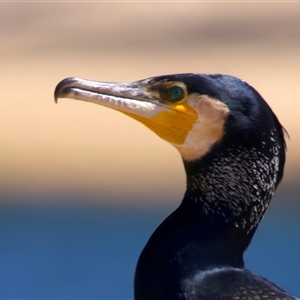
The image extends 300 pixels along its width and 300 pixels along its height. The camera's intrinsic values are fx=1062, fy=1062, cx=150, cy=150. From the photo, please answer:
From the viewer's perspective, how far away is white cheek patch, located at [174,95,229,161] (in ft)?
8.77

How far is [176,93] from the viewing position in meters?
2.75

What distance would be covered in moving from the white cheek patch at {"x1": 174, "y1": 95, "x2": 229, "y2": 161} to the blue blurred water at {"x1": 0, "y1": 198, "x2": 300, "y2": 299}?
3095mm

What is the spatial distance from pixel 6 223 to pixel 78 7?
646 centimetres

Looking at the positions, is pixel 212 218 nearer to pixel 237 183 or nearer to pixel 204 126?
pixel 237 183

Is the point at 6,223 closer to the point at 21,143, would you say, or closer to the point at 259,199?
the point at 21,143

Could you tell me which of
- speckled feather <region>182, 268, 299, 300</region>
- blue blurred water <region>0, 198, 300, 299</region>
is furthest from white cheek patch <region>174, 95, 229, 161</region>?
blue blurred water <region>0, 198, 300, 299</region>

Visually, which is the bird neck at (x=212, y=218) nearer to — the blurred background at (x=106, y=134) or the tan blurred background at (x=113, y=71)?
the blurred background at (x=106, y=134)

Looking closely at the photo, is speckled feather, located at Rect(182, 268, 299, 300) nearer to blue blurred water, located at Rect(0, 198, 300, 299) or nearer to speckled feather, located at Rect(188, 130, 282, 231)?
speckled feather, located at Rect(188, 130, 282, 231)

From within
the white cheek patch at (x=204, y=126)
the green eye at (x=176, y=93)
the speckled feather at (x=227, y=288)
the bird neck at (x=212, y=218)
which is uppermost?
the green eye at (x=176, y=93)

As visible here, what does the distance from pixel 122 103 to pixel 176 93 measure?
0.14 m

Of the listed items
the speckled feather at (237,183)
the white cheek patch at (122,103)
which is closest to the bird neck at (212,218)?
the speckled feather at (237,183)

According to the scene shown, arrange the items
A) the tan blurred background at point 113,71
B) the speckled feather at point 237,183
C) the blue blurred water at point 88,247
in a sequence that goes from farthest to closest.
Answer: the tan blurred background at point 113,71 < the blue blurred water at point 88,247 < the speckled feather at point 237,183

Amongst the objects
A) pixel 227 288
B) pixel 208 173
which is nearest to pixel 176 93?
pixel 208 173

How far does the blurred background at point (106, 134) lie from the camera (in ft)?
20.9
